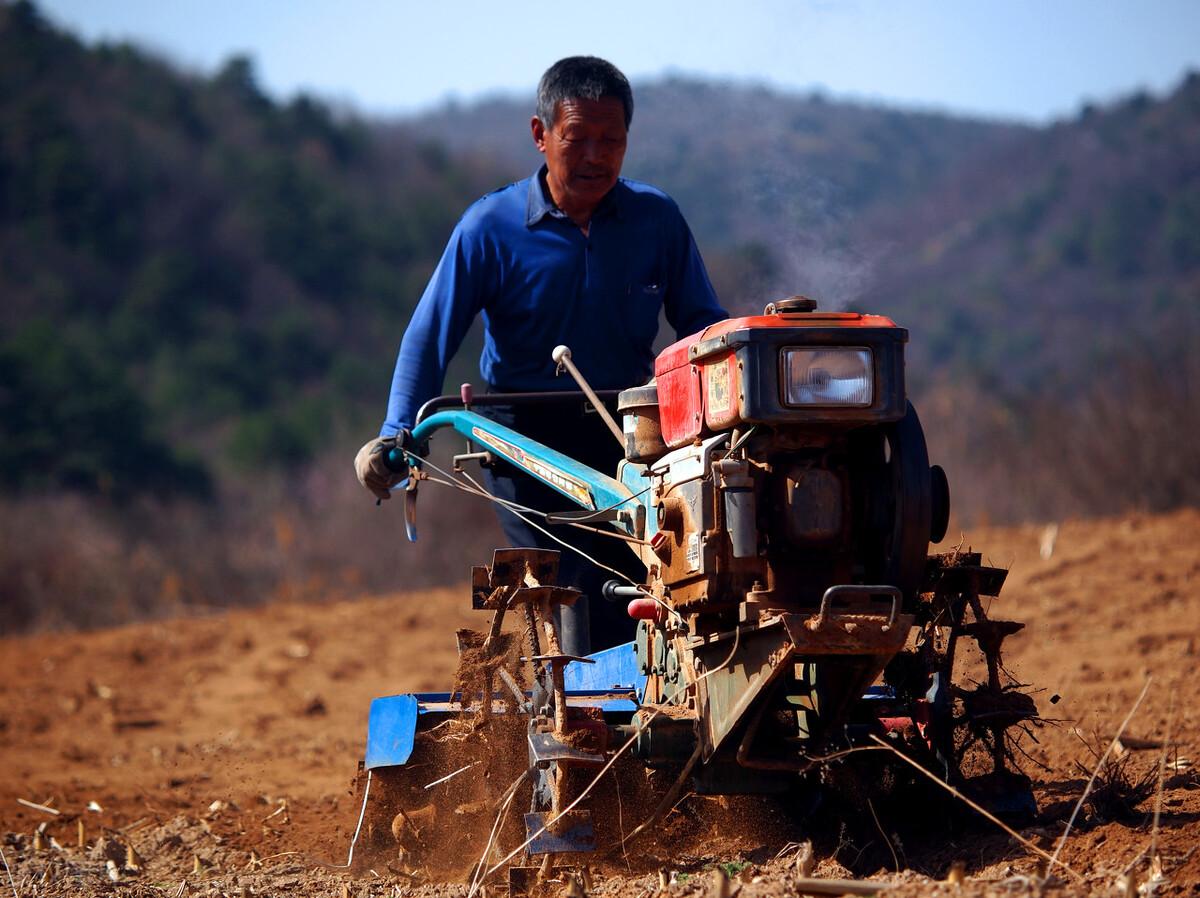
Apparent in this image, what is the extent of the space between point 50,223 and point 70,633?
27888 millimetres

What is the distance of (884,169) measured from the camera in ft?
217

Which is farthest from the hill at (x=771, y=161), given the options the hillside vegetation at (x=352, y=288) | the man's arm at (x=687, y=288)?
the man's arm at (x=687, y=288)

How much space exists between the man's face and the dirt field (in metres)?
2.13

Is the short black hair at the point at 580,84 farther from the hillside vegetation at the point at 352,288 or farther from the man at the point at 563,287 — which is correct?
the hillside vegetation at the point at 352,288

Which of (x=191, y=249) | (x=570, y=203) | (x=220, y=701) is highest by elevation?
(x=191, y=249)

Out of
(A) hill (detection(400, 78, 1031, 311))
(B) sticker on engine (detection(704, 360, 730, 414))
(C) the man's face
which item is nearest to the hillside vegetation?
(A) hill (detection(400, 78, 1031, 311))

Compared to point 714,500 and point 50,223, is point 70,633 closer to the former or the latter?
point 714,500

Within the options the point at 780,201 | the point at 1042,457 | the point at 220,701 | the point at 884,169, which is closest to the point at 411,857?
the point at 780,201

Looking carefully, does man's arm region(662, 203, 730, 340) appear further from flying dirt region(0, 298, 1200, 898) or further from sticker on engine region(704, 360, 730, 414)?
sticker on engine region(704, 360, 730, 414)

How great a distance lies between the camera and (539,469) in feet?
18.1

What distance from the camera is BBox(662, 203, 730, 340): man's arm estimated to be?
20.4 ft

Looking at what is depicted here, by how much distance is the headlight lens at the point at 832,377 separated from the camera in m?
4.28

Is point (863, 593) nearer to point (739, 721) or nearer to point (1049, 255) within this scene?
point (739, 721)

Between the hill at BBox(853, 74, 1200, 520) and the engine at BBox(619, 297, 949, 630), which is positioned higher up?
the hill at BBox(853, 74, 1200, 520)
